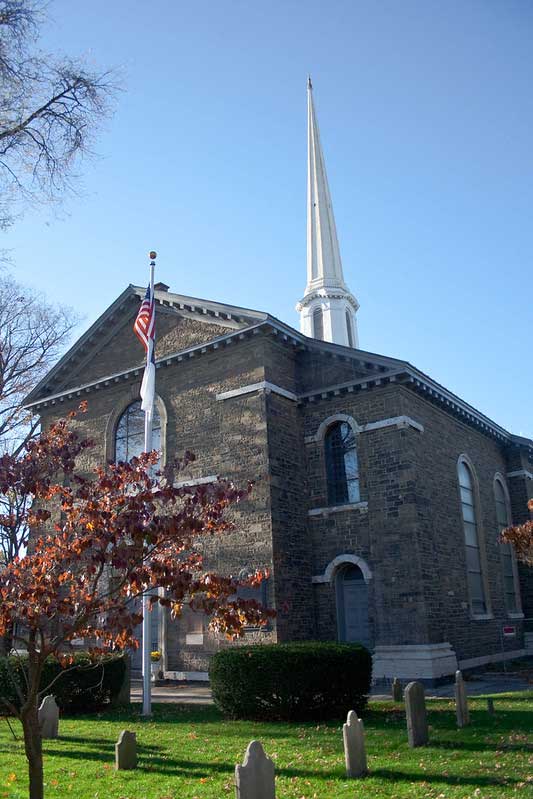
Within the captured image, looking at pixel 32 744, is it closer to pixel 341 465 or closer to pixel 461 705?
pixel 461 705

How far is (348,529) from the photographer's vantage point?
21266 mm

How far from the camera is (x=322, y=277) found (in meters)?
43.8

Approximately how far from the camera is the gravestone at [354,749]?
9.04 metres

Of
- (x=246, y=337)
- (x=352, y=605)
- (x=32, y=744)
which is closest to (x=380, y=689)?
(x=352, y=605)

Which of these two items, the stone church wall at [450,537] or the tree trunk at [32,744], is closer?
the tree trunk at [32,744]

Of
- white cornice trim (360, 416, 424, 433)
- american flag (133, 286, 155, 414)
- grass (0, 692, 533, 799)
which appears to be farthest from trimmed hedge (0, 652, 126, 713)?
white cornice trim (360, 416, 424, 433)

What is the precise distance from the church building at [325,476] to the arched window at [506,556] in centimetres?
95

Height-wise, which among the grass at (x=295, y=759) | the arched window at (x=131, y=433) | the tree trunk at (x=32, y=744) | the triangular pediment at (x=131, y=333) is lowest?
the grass at (x=295, y=759)

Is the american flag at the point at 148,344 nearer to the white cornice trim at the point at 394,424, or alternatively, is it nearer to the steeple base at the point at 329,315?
the white cornice trim at the point at 394,424

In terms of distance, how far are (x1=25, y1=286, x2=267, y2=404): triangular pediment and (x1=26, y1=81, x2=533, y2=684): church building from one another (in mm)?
77

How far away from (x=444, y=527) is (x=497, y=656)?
5065 millimetres

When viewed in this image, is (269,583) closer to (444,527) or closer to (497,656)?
(444,527)

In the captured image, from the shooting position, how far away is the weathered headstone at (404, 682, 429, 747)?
10.6 meters

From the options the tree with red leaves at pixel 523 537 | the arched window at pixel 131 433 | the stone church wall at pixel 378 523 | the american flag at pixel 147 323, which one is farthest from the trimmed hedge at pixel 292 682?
the arched window at pixel 131 433
